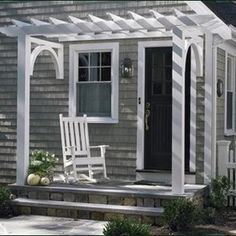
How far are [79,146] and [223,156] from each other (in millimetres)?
2482

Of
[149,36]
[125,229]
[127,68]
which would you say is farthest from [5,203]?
[149,36]

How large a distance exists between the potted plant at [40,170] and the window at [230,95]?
3451 mm

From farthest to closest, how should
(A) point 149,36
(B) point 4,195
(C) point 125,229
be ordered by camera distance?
(A) point 149,36 < (B) point 4,195 < (C) point 125,229

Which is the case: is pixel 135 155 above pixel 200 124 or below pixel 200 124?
below

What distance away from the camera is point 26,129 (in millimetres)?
8445

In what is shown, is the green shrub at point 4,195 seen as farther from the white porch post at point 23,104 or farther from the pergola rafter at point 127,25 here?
the pergola rafter at point 127,25

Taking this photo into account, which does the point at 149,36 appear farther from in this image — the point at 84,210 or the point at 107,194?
the point at 84,210

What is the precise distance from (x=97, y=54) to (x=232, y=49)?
258cm

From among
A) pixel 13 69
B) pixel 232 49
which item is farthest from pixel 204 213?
pixel 13 69

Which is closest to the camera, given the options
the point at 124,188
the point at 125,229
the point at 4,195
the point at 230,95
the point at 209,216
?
the point at 125,229

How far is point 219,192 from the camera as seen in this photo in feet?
26.6

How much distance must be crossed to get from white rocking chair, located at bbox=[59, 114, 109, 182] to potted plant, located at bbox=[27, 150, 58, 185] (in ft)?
0.94

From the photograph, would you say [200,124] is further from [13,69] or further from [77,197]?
[13,69]

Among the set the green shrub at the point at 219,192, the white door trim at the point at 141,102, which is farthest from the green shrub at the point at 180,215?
the white door trim at the point at 141,102
